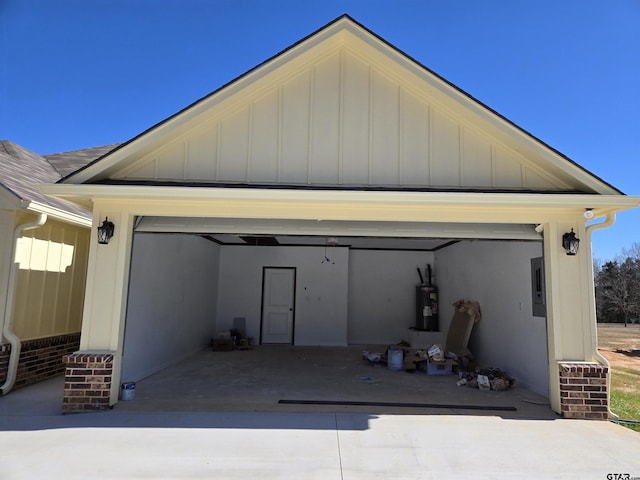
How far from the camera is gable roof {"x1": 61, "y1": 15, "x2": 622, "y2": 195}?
5.23 meters

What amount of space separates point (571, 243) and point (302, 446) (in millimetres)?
4305

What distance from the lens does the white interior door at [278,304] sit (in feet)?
40.2

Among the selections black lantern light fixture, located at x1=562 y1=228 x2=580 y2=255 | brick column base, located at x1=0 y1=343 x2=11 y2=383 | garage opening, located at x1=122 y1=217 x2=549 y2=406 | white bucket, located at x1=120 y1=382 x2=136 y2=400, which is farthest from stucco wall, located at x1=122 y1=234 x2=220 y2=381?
black lantern light fixture, located at x1=562 y1=228 x2=580 y2=255

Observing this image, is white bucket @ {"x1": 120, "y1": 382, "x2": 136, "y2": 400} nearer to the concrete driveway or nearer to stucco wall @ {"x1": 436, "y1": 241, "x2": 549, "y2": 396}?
the concrete driveway

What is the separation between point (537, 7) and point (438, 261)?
7.35 meters

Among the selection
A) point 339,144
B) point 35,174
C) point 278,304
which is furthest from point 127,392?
point 278,304

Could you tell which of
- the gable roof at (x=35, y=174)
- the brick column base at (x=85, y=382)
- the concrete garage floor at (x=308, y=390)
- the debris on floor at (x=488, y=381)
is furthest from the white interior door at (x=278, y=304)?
the brick column base at (x=85, y=382)

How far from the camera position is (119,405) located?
5.19m

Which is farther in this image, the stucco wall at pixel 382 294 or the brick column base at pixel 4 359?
the stucco wall at pixel 382 294

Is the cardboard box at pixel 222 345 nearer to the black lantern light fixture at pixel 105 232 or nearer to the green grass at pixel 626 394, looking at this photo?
the black lantern light fixture at pixel 105 232

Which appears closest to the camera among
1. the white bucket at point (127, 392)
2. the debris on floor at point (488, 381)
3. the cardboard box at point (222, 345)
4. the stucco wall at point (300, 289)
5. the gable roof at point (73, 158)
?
the white bucket at point (127, 392)

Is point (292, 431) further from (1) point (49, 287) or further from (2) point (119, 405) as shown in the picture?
(1) point (49, 287)

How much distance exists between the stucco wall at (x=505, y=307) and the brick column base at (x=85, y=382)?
633 centimetres

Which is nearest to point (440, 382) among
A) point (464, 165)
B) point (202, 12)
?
point (464, 165)
